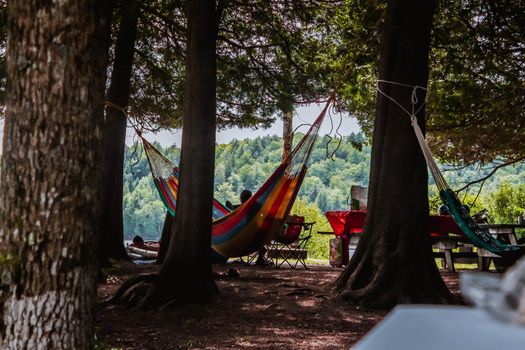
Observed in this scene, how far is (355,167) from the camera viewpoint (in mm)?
41719

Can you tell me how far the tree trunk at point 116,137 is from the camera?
6.89m

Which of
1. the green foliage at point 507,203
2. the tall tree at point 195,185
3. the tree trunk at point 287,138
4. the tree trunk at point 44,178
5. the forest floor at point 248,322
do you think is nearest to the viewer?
the tree trunk at point 44,178

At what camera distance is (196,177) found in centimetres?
443

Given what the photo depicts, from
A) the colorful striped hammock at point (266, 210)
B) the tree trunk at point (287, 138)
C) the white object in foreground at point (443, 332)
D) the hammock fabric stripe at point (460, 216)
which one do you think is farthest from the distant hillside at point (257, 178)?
the white object in foreground at point (443, 332)

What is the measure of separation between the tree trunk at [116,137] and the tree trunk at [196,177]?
241 cm

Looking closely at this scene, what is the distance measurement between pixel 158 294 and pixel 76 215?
7.81 feet

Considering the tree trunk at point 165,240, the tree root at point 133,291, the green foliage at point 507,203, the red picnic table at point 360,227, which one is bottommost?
the tree root at point 133,291

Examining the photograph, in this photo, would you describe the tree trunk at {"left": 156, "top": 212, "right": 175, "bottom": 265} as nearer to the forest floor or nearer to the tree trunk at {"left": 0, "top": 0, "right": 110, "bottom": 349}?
the forest floor

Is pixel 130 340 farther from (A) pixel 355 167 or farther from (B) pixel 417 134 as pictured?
(A) pixel 355 167

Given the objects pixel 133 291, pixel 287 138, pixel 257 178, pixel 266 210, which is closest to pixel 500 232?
pixel 266 210

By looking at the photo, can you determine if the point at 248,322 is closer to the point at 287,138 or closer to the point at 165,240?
the point at 165,240

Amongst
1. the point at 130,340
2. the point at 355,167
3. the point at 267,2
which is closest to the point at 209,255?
the point at 130,340

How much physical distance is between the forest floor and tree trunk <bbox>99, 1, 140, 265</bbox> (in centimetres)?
177

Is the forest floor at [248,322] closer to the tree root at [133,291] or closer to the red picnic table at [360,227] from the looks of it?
the tree root at [133,291]
